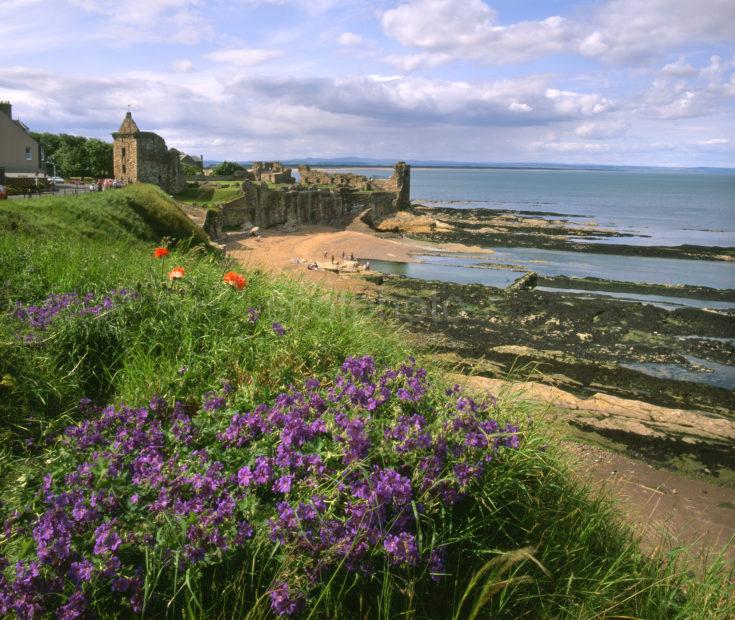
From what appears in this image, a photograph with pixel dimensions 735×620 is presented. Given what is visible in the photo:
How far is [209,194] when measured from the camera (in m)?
46.0

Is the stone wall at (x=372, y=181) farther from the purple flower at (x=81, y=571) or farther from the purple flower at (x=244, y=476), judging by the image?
the purple flower at (x=81, y=571)

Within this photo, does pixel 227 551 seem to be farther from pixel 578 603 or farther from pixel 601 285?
pixel 601 285

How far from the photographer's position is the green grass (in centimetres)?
4350

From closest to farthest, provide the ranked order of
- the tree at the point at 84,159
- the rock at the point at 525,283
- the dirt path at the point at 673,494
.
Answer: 1. the dirt path at the point at 673,494
2. the rock at the point at 525,283
3. the tree at the point at 84,159

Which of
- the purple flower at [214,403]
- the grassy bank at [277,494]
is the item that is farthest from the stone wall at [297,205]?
the purple flower at [214,403]

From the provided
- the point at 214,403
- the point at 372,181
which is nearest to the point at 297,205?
the point at 372,181

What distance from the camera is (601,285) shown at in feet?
109

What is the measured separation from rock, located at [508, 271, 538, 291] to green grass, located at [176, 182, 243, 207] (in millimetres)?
23928

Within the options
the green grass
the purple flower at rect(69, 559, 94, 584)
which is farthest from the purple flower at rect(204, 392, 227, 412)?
the green grass

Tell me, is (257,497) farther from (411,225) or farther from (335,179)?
(335,179)

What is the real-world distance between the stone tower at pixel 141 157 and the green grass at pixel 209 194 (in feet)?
6.48

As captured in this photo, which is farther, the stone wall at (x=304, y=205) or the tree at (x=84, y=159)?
the tree at (x=84, y=159)

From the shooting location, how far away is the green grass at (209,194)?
43.5 metres

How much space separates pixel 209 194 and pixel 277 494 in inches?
1805
